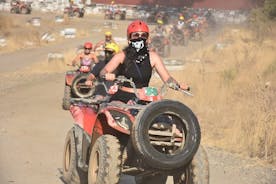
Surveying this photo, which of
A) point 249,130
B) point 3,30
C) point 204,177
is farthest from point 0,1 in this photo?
point 204,177

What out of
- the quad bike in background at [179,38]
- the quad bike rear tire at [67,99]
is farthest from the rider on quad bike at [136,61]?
the quad bike in background at [179,38]

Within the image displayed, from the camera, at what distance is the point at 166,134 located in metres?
5.16

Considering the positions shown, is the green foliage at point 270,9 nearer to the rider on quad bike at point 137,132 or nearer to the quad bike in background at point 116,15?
the quad bike in background at point 116,15

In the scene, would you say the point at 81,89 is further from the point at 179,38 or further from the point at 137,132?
the point at 179,38

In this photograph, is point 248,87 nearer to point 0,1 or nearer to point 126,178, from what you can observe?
point 126,178

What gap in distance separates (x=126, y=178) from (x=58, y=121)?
442 cm

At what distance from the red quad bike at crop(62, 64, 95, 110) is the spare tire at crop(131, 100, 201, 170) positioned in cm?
751

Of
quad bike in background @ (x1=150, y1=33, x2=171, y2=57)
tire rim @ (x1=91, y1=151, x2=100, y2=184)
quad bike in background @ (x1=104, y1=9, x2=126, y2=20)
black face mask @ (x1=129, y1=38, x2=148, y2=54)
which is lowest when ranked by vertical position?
quad bike in background @ (x1=104, y1=9, x2=126, y2=20)

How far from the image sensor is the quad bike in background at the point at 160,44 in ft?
86.3

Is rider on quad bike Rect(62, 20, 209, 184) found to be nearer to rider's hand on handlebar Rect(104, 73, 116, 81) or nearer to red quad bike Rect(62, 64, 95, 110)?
rider's hand on handlebar Rect(104, 73, 116, 81)

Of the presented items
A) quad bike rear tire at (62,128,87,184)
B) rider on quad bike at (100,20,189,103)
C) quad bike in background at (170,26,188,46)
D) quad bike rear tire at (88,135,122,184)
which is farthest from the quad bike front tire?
quad bike in background at (170,26,188,46)

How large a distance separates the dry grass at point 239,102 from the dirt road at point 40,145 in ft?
1.78

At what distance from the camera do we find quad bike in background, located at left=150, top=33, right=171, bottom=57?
26.3 meters

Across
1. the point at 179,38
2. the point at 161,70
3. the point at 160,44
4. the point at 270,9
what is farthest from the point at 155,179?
the point at 270,9
